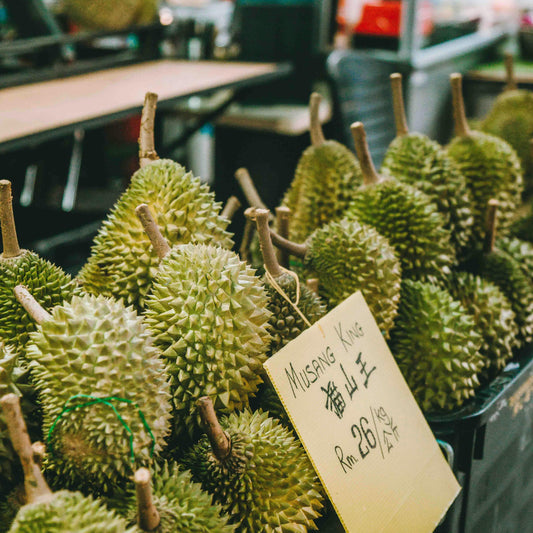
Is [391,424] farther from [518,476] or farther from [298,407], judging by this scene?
[518,476]

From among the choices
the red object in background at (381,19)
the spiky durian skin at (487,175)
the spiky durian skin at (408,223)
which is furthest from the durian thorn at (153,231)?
the red object in background at (381,19)

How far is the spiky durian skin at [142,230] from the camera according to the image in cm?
103

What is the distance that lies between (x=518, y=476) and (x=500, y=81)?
343 centimetres

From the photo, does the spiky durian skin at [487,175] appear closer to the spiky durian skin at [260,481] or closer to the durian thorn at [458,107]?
the durian thorn at [458,107]

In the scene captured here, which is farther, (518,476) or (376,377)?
(518,476)

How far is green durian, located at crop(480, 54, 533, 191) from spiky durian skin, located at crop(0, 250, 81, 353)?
4.80 feet

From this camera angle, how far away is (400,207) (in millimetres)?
1251

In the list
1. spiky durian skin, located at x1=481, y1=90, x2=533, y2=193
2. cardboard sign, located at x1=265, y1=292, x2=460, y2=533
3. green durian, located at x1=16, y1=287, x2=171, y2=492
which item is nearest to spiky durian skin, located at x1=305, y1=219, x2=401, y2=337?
cardboard sign, located at x1=265, y1=292, x2=460, y2=533

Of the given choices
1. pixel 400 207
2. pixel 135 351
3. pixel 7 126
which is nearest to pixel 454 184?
pixel 400 207

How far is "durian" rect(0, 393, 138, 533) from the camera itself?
0.62 m

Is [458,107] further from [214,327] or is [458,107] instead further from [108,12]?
[108,12]

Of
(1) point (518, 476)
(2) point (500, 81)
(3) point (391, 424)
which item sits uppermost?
(2) point (500, 81)

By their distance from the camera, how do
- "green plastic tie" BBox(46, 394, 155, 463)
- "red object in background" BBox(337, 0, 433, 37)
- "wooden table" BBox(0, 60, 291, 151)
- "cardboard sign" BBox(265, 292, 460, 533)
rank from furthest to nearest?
"red object in background" BBox(337, 0, 433, 37) < "wooden table" BBox(0, 60, 291, 151) < "cardboard sign" BBox(265, 292, 460, 533) < "green plastic tie" BBox(46, 394, 155, 463)

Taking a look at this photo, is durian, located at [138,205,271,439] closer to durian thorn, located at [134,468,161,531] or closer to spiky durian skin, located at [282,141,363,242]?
durian thorn, located at [134,468,161,531]
